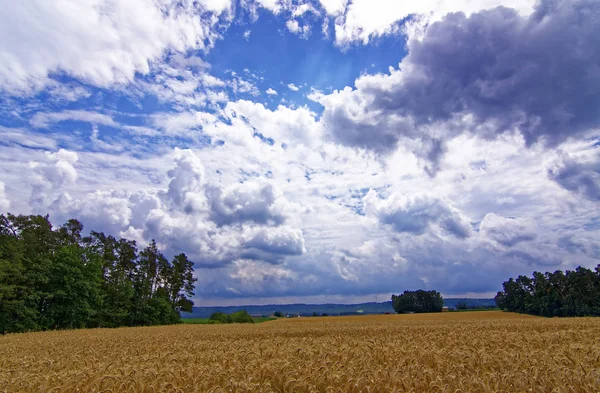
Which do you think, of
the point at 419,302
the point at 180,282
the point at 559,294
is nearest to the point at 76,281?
the point at 180,282

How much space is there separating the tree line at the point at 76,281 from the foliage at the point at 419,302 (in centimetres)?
8451

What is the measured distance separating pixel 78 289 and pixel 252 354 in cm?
5381

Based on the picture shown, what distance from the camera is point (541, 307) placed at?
294 ft

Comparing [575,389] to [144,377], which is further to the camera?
[144,377]

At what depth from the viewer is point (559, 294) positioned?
284 ft

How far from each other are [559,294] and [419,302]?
54.7m

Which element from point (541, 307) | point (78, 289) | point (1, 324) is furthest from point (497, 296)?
point (1, 324)

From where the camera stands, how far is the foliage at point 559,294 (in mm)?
A: 80625

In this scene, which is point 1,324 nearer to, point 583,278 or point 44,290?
point 44,290

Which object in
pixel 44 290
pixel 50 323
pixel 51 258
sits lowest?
pixel 50 323

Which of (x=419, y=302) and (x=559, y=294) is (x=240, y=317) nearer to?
(x=559, y=294)

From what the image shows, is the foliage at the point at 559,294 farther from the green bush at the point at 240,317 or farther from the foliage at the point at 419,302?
the green bush at the point at 240,317

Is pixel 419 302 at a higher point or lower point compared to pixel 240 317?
higher

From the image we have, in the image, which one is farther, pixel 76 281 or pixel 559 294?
pixel 559 294
